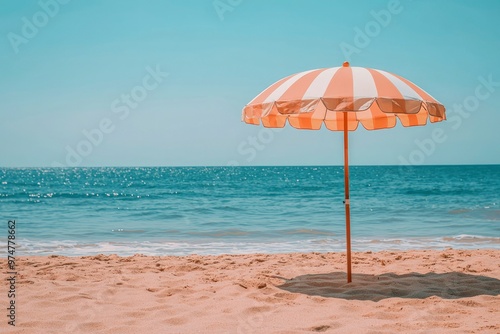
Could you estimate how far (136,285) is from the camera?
5156 millimetres

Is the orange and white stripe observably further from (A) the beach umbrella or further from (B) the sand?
(B) the sand

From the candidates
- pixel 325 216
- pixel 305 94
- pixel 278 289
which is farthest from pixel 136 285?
pixel 325 216

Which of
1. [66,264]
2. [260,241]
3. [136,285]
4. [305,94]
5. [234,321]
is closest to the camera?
[234,321]

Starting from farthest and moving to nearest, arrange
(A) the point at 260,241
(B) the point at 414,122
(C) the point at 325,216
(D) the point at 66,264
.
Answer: (C) the point at 325,216 → (A) the point at 260,241 → (D) the point at 66,264 → (B) the point at 414,122

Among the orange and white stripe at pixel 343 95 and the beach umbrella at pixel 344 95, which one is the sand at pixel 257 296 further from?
the orange and white stripe at pixel 343 95

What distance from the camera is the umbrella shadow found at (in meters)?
4.55

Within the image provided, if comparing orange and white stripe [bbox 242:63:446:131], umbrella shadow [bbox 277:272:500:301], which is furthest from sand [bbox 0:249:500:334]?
orange and white stripe [bbox 242:63:446:131]

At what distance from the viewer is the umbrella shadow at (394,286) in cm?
455

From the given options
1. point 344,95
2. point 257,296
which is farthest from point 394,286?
point 344,95

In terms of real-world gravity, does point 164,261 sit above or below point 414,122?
below

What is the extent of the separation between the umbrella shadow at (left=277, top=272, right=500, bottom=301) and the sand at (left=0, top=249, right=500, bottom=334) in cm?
1

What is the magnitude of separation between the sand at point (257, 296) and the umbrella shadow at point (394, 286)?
0.01 meters

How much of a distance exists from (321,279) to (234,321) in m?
1.85

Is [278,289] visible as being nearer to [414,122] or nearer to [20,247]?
[414,122]
